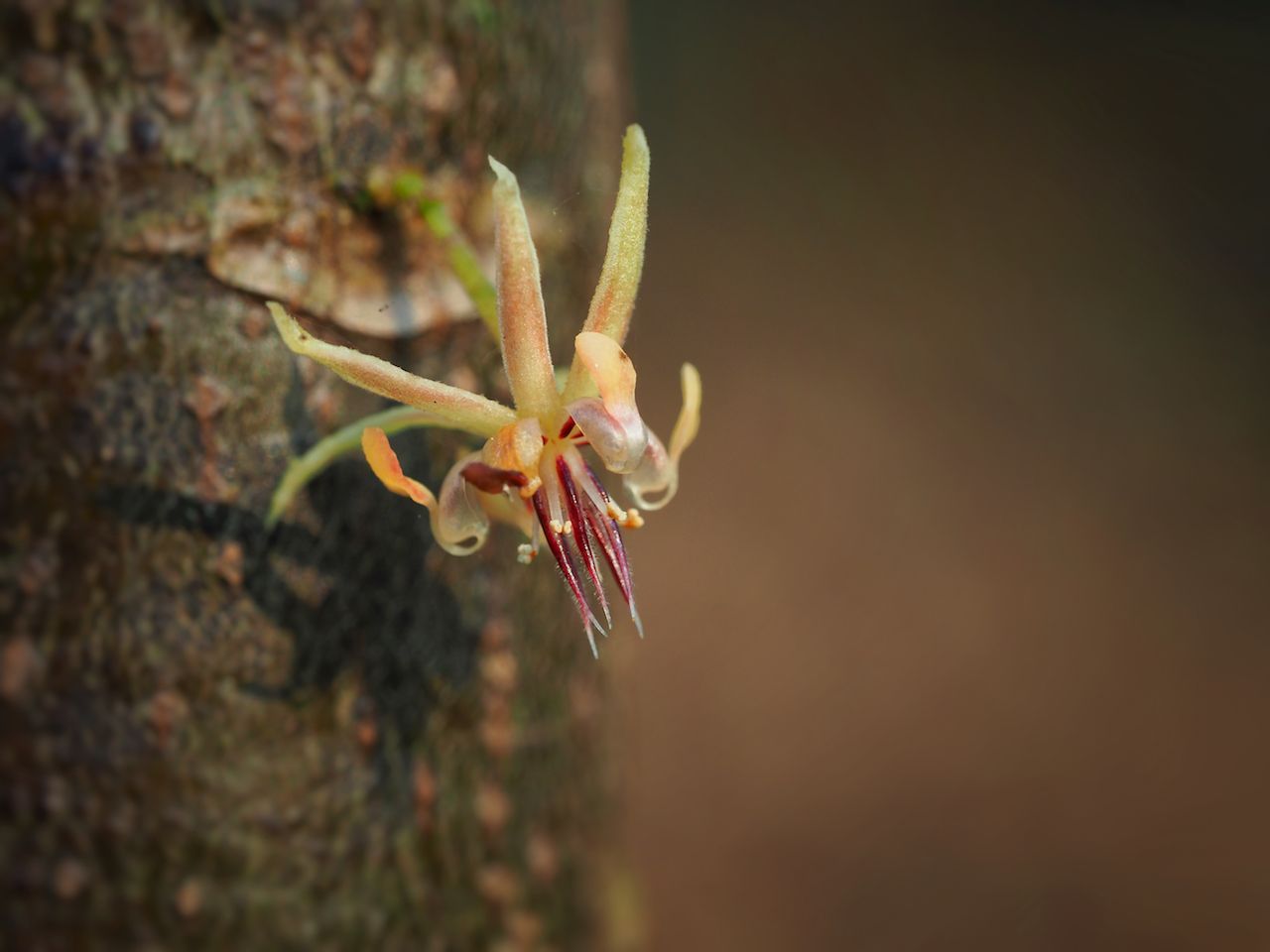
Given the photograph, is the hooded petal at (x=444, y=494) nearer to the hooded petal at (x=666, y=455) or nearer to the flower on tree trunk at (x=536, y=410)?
the flower on tree trunk at (x=536, y=410)

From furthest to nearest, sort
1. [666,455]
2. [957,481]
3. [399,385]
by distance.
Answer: [957,481] → [666,455] → [399,385]

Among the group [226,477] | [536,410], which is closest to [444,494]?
[536,410]

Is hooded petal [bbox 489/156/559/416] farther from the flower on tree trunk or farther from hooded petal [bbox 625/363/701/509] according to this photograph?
hooded petal [bbox 625/363/701/509]

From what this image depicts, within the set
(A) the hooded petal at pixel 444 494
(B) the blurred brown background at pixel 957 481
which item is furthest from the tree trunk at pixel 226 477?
(B) the blurred brown background at pixel 957 481

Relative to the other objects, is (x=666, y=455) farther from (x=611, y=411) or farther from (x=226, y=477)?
(x=226, y=477)

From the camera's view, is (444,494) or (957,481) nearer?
(444,494)

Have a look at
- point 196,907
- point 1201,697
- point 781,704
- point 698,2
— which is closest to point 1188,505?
point 1201,697

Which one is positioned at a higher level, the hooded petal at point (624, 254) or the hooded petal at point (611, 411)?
the hooded petal at point (624, 254)

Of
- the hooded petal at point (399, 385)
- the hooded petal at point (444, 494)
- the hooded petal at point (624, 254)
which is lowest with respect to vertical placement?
the hooded petal at point (444, 494)
